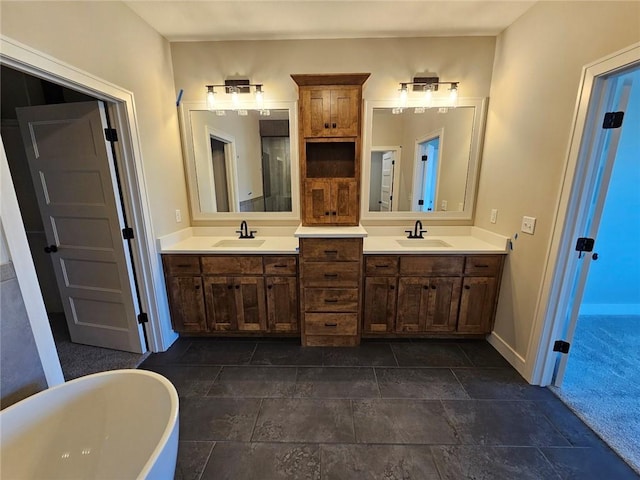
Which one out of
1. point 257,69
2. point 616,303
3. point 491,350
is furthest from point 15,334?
point 616,303

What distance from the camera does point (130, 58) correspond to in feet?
6.53

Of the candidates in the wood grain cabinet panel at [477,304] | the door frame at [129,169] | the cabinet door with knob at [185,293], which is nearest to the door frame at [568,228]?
the wood grain cabinet panel at [477,304]

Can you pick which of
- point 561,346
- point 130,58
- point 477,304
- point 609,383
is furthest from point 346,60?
point 609,383

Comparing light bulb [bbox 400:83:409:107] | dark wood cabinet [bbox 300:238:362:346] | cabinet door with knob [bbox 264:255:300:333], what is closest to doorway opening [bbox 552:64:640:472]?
light bulb [bbox 400:83:409:107]

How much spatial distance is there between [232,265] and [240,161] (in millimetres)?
1128

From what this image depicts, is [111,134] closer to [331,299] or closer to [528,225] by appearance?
[331,299]

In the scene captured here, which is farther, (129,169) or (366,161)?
(366,161)

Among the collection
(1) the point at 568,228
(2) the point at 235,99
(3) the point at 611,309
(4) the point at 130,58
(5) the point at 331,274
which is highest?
(4) the point at 130,58

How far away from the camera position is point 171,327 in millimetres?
2533

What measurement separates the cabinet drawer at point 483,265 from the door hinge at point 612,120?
1.12 metres

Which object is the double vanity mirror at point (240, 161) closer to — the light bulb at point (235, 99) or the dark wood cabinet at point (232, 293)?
the light bulb at point (235, 99)

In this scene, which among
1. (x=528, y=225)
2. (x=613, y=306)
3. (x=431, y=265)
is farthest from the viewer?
(x=613, y=306)

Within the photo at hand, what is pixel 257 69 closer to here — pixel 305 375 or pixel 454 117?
pixel 454 117

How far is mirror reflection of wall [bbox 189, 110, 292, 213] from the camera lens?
2678mm
